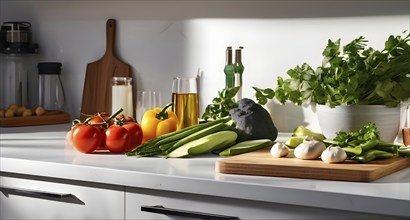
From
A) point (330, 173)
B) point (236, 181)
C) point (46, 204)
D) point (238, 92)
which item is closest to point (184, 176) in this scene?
point (236, 181)

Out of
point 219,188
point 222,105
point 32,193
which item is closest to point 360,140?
point 219,188

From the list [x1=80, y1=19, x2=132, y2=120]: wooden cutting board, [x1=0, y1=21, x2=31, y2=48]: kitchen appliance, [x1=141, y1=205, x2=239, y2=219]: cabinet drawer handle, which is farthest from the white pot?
[x1=0, y1=21, x2=31, y2=48]: kitchen appliance

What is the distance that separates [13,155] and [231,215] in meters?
0.74

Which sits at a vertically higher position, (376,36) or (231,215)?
(376,36)

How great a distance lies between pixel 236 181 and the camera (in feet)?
5.86

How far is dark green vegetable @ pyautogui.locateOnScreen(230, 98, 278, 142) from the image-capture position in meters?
2.30

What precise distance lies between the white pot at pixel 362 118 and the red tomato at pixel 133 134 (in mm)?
542

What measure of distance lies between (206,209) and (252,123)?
520 millimetres

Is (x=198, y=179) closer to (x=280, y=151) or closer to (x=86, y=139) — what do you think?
(x=280, y=151)

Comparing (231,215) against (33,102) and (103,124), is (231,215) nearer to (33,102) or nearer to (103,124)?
(103,124)

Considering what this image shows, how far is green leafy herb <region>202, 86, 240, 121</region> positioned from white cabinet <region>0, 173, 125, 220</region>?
59cm

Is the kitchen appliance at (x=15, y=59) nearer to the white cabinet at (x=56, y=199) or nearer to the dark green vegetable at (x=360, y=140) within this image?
the white cabinet at (x=56, y=199)

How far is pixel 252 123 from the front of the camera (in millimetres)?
2311

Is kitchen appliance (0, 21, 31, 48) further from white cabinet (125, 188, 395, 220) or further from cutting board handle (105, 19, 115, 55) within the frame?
white cabinet (125, 188, 395, 220)
